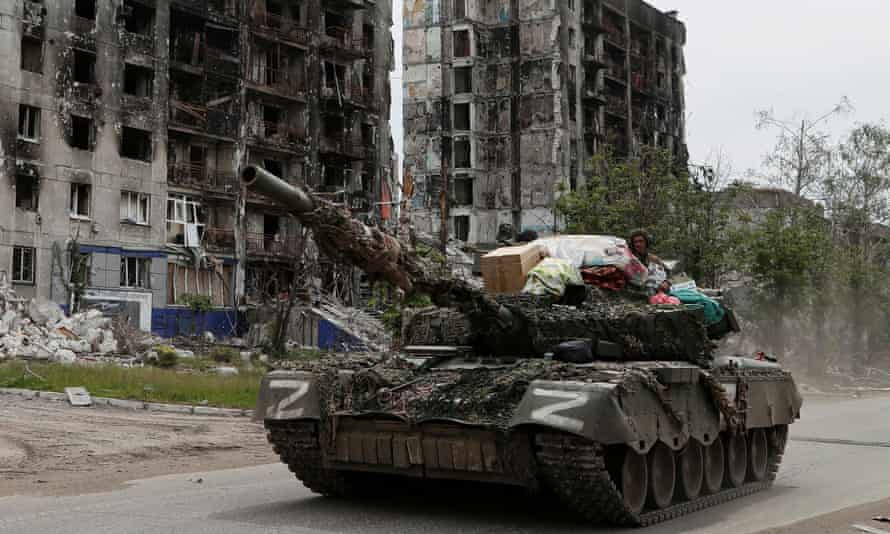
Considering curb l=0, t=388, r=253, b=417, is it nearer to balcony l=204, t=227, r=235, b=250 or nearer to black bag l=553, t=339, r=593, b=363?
black bag l=553, t=339, r=593, b=363

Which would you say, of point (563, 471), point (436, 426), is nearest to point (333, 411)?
point (436, 426)

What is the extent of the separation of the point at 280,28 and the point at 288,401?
38.6 metres

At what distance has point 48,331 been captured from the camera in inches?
1271

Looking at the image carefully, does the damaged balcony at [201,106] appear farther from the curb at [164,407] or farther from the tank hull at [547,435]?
the tank hull at [547,435]

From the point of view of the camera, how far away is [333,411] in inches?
389

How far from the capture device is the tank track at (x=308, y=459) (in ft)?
33.4

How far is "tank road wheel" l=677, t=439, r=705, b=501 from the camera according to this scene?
1047 centimetres

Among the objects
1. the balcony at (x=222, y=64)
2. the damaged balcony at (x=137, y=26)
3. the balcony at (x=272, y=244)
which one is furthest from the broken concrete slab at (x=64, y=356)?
the balcony at (x=222, y=64)

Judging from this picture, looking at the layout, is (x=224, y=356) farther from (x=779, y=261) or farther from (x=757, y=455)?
(x=757, y=455)

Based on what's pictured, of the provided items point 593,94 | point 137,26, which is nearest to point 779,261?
point 137,26

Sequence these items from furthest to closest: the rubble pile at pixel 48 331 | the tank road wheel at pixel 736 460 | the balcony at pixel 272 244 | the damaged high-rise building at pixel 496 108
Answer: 1. the damaged high-rise building at pixel 496 108
2. the balcony at pixel 272 244
3. the rubble pile at pixel 48 331
4. the tank road wheel at pixel 736 460

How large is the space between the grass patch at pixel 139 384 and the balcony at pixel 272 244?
2072 centimetres

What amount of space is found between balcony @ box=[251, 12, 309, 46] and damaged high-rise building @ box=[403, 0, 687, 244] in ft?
50.3

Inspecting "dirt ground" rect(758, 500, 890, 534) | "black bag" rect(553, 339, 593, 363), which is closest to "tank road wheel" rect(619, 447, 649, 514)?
"black bag" rect(553, 339, 593, 363)
